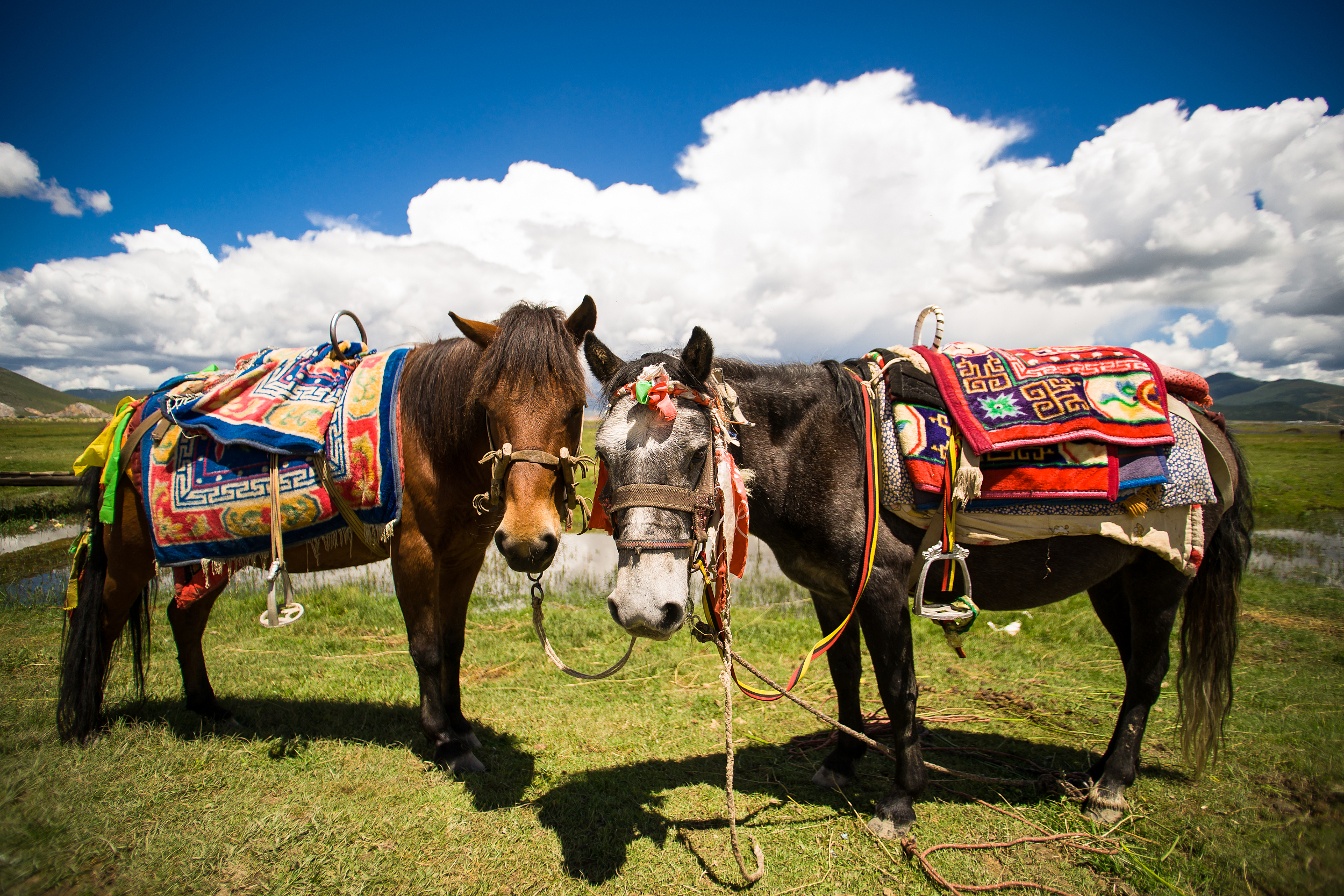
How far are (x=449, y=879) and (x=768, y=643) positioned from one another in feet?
Answer: 12.9

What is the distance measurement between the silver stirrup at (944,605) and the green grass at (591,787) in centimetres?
119

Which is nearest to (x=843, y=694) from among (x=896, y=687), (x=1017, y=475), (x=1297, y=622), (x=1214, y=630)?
(x=896, y=687)

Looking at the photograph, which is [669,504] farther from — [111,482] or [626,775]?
[111,482]

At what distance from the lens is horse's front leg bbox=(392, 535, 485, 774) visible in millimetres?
3393

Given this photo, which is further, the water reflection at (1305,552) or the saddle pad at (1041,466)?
the water reflection at (1305,552)

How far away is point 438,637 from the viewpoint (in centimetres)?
350

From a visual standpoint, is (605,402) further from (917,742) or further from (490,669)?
(490,669)

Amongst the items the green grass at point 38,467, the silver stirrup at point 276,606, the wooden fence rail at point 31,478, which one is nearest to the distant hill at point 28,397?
the green grass at point 38,467

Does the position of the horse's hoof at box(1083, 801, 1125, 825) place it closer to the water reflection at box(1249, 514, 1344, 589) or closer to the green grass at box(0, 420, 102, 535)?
the green grass at box(0, 420, 102, 535)

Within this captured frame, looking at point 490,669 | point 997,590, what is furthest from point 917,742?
point 490,669

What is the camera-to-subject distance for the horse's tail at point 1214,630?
333 cm

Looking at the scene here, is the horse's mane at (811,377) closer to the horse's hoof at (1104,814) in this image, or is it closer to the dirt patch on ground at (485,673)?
the horse's hoof at (1104,814)

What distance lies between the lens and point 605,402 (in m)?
2.76

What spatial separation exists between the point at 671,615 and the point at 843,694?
193cm
